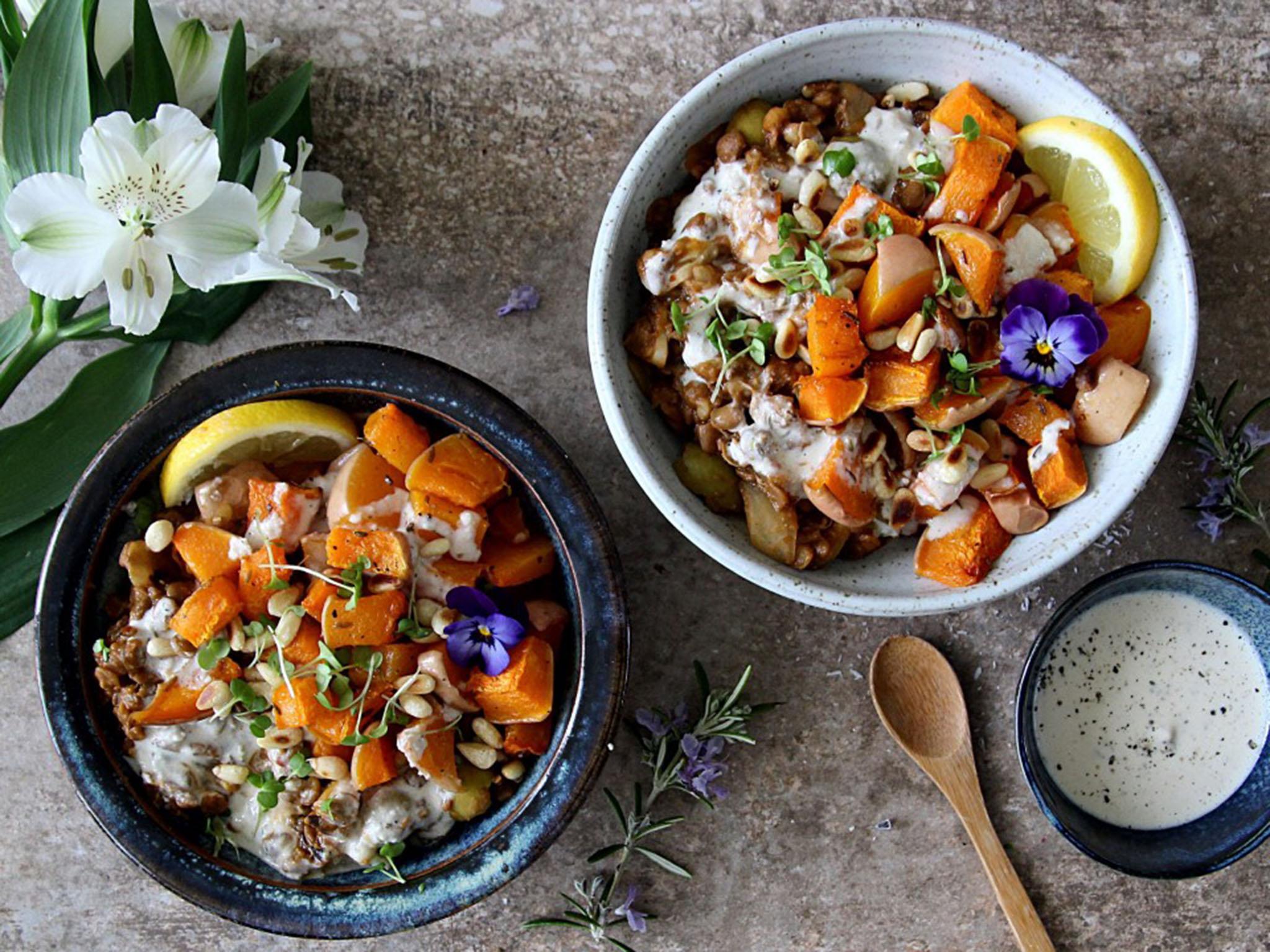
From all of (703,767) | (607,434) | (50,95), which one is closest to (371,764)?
(703,767)

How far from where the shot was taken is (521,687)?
1688mm

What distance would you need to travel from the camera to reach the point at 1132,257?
63.0 inches

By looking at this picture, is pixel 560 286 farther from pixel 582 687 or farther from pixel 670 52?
pixel 582 687

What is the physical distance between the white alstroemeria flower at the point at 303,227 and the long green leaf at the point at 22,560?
21.7 inches

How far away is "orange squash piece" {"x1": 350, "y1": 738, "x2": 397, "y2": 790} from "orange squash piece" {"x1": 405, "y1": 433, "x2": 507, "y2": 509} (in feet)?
1.25

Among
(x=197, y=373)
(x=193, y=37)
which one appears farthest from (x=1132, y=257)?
(x=193, y=37)

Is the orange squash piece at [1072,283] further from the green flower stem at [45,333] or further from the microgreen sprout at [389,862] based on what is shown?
the green flower stem at [45,333]

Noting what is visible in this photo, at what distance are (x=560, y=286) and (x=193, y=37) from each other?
72cm

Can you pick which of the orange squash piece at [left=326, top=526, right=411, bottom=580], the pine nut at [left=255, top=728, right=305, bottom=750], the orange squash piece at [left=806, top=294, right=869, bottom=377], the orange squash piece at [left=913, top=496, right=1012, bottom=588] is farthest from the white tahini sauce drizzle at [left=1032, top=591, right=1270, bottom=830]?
the pine nut at [left=255, top=728, right=305, bottom=750]

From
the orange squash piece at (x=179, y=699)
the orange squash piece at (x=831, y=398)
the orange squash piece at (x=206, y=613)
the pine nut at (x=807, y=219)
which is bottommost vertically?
the orange squash piece at (x=179, y=699)

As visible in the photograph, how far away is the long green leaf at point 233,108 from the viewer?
1.77m

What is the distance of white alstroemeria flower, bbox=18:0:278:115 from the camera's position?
1.81 meters

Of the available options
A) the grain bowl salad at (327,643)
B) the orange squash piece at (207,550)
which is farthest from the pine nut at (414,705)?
the orange squash piece at (207,550)

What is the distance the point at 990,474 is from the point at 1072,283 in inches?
11.6
